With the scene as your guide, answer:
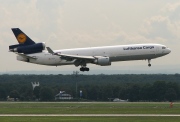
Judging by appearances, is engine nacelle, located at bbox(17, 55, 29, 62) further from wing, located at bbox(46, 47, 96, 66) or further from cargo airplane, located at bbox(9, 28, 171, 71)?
wing, located at bbox(46, 47, 96, 66)

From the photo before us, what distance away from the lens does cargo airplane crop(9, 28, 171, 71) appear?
335 ft

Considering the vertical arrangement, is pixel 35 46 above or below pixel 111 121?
above

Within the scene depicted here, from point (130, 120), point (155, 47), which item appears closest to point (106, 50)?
point (155, 47)

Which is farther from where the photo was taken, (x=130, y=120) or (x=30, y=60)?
(x=30, y=60)

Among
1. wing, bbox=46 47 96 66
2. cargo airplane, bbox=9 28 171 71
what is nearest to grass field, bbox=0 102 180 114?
cargo airplane, bbox=9 28 171 71

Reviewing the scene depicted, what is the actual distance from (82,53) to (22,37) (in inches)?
521

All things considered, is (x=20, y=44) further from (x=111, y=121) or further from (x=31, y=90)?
(x=31, y=90)

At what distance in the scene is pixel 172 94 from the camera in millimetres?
173250

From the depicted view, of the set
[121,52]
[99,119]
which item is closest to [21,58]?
→ [121,52]

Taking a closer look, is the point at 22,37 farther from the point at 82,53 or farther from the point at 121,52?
the point at 121,52

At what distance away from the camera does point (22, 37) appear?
367 ft

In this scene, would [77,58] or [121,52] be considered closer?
[121,52]

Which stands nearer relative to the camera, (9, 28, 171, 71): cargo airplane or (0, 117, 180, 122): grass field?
(0, 117, 180, 122): grass field

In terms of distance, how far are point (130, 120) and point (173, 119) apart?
18.7 ft
